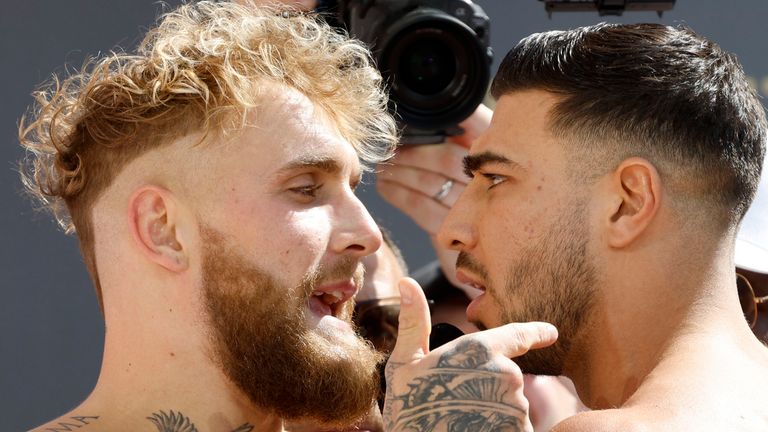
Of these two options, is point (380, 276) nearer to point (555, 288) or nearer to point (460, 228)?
point (460, 228)

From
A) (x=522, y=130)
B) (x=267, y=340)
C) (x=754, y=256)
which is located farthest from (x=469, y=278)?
(x=754, y=256)

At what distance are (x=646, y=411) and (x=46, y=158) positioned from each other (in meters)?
1.45

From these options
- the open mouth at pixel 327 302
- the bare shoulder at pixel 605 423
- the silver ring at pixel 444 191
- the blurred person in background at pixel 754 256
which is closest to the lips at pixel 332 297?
the open mouth at pixel 327 302

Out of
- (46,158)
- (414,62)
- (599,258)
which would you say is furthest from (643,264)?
(46,158)

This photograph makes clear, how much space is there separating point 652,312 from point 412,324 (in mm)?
524

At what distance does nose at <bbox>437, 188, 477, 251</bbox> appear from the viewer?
2307 mm

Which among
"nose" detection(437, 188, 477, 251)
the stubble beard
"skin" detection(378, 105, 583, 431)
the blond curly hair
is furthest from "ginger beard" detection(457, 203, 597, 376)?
"skin" detection(378, 105, 583, 431)

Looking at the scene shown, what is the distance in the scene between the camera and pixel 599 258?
6.82 feet

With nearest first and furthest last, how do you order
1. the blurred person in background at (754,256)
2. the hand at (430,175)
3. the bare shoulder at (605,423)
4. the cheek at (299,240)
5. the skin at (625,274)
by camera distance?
the bare shoulder at (605,423) < the skin at (625,274) < the cheek at (299,240) < the blurred person in background at (754,256) < the hand at (430,175)

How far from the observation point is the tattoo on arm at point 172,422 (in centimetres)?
219

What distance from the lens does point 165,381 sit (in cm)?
223

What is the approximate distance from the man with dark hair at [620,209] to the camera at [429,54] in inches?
11.0

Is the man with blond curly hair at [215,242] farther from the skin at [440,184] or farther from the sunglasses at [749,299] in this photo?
the sunglasses at [749,299]

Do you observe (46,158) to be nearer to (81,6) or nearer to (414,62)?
(414,62)
